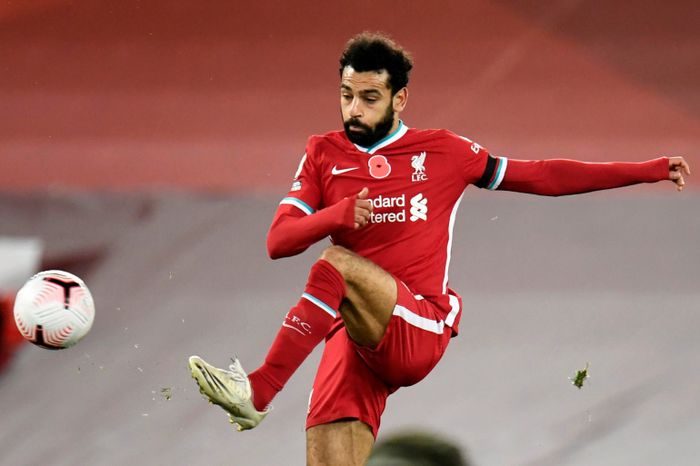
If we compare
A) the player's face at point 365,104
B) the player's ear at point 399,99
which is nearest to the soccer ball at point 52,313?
the player's face at point 365,104

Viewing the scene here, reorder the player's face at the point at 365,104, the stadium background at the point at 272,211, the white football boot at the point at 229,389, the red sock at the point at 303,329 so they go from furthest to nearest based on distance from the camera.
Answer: the stadium background at the point at 272,211 < the player's face at the point at 365,104 < the red sock at the point at 303,329 < the white football boot at the point at 229,389

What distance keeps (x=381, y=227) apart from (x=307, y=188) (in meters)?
0.23

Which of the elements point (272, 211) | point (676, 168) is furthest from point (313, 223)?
point (272, 211)

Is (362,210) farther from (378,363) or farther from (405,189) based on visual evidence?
(378,363)

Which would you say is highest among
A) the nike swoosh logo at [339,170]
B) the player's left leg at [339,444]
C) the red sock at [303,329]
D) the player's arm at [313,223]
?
the nike swoosh logo at [339,170]

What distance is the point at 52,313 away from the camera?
10.5 feet

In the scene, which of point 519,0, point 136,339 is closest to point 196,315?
point 136,339

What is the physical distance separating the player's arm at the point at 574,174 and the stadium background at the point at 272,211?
3.80ft

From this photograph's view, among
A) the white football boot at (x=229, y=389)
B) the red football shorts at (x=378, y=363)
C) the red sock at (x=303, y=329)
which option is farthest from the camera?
the red football shorts at (x=378, y=363)

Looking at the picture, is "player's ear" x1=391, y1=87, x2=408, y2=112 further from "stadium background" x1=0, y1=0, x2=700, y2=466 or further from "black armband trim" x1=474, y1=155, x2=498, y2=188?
"stadium background" x1=0, y1=0, x2=700, y2=466

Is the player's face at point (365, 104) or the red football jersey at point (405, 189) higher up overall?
the player's face at point (365, 104)

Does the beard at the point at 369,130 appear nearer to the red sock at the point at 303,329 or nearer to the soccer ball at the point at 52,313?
the red sock at the point at 303,329

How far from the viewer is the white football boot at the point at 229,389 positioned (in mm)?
2811

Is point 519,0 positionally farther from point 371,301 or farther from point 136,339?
point 371,301
